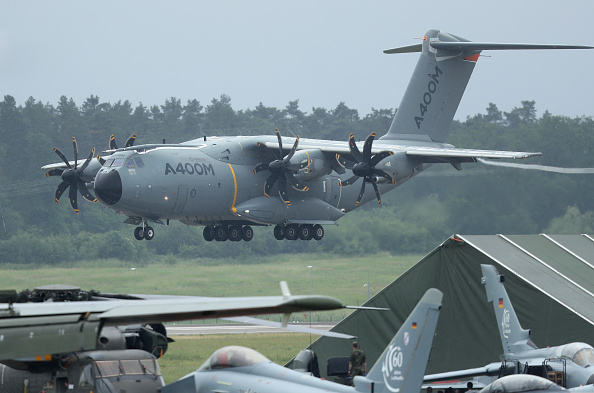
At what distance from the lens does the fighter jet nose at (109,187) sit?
31328 millimetres

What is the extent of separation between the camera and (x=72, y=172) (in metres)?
35.2

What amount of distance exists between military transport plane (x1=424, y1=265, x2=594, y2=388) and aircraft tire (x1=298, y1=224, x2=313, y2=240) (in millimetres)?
17974

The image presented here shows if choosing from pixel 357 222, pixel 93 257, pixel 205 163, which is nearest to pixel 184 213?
pixel 205 163

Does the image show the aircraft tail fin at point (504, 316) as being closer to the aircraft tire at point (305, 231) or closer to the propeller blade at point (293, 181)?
the propeller blade at point (293, 181)

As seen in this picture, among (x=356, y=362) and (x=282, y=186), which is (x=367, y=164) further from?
(x=356, y=362)

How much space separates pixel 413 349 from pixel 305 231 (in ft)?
87.1

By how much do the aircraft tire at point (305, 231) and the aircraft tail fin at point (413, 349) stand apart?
86.1 ft

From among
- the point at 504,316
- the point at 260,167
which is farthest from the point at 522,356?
the point at 260,167

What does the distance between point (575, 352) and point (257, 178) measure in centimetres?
2034

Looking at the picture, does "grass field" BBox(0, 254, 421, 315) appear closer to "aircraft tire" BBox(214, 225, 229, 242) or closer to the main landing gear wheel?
the main landing gear wheel

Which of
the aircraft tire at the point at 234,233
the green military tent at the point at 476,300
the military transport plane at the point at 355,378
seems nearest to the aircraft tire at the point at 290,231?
the aircraft tire at the point at 234,233

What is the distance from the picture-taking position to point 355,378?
11.5 m

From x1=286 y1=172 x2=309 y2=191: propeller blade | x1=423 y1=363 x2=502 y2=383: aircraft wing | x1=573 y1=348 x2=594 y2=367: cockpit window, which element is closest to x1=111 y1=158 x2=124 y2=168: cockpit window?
x1=286 y1=172 x2=309 y2=191: propeller blade

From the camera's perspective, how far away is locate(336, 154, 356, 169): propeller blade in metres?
35.0
